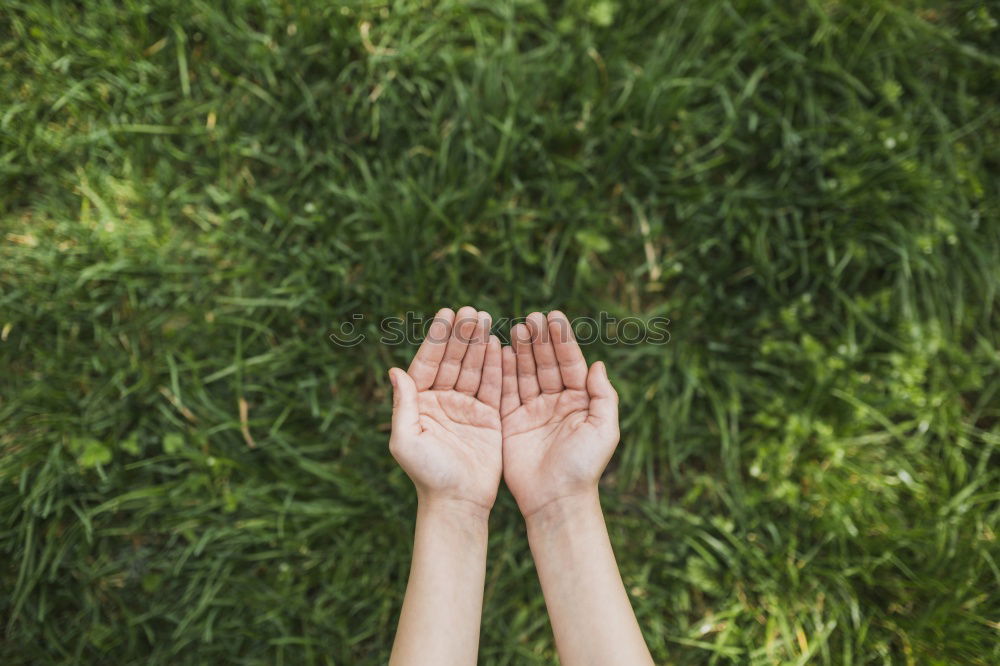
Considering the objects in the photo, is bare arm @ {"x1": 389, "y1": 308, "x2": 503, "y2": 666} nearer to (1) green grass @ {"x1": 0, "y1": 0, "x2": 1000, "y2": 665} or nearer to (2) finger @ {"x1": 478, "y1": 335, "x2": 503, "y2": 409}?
(2) finger @ {"x1": 478, "y1": 335, "x2": 503, "y2": 409}

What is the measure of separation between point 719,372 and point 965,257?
3.89 feet

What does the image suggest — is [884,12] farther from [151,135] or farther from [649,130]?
[151,135]

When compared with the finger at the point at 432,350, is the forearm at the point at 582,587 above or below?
below

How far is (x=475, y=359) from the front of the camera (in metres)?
2.11

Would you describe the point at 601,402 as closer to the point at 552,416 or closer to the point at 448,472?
the point at 552,416

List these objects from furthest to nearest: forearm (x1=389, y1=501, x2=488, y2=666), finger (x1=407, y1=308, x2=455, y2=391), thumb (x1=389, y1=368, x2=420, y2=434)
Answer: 1. finger (x1=407, y1=308, x2=455, y2=391)
2. thumb (x1=389, y1=368, x2=420, y2=434)
3. forearm (x1=389, y1=501, x2=488, y2=666)

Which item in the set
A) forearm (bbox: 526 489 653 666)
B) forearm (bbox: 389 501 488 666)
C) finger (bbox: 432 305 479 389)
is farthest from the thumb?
forearm (bbox: 526 489 653 666)

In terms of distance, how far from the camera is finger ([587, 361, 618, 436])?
1977 millimetres

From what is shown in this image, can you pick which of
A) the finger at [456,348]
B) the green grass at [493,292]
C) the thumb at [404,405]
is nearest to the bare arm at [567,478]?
the finger at [456,348]

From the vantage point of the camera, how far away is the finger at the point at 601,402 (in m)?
1.98

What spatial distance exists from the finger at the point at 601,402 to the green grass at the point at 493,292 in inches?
25.9

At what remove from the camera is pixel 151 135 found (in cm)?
272

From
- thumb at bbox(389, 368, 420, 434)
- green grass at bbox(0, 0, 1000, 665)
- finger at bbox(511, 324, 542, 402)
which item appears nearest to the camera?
thumb at bbox(389, 368, 420, 434)

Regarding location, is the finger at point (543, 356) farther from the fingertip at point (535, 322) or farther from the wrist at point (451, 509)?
the wrist at point (451, 509)
